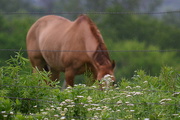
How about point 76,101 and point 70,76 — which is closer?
point 76,101

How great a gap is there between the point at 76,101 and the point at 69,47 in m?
4.26

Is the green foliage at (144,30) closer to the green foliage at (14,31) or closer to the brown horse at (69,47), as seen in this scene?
the green foliage at (14,31)

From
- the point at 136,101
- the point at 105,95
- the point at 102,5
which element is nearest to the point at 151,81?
the point at 105,95

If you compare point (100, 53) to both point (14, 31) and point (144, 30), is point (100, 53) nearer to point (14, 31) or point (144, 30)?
point (144, 30)

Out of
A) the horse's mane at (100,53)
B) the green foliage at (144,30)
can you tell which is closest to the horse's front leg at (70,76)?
the horse's mane at (100,53)

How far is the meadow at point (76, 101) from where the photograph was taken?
A: 16.5ft

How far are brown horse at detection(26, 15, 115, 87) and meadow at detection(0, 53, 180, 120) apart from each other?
236 cm

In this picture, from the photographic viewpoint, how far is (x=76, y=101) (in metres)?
5.22

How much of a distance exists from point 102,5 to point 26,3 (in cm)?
351

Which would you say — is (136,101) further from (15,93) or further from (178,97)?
(15,93)

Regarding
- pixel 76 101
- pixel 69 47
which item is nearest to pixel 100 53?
pixel 69 47

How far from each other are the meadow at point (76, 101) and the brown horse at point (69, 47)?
2361 millimetres

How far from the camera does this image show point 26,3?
20391 millimetres

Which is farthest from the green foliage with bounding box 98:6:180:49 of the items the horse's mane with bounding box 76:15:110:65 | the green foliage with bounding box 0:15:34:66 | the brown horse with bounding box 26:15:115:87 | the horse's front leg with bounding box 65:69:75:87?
the horse's mane with bounding box 76:15:110:65
